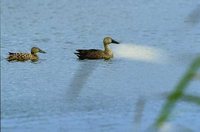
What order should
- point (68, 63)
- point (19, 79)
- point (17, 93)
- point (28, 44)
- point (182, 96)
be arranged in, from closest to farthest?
point (182, 96) → point (17, 93) → point (19, 79) → point (68, 63) → point (28, 44)

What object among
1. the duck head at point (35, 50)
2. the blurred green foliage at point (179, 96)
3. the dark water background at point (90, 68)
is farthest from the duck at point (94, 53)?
the blurred green foliage at point (179, 96)

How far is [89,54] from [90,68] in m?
7.58

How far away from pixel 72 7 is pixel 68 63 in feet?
23.0

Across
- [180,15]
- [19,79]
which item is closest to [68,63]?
[19,79]

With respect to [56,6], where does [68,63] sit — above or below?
below

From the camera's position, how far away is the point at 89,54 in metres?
9.25

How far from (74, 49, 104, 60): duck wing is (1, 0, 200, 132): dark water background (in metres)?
0.12

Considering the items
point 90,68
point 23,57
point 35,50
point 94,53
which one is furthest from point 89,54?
point 90,68

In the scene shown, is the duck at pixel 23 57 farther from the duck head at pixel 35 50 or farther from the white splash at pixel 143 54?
the white splash at pixel 143 54

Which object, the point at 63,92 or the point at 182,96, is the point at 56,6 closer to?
the point at 63,92

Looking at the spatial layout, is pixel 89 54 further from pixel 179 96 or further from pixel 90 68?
pixel 179 96

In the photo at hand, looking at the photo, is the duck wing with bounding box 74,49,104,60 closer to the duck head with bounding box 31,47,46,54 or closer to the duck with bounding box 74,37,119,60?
the duck with bounding box 74,37,119,60

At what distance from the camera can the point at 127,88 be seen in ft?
21.3

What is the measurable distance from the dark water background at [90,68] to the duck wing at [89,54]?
0.38ft
